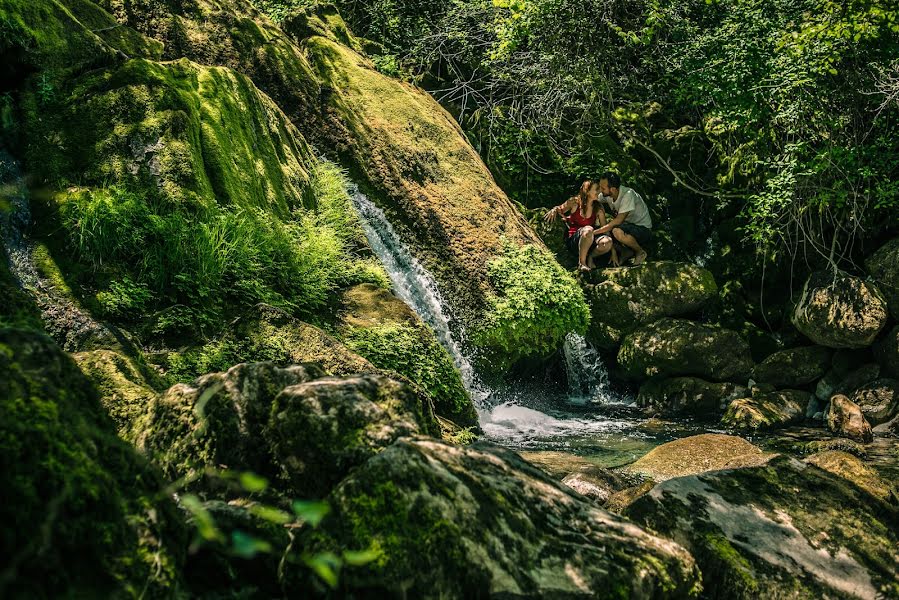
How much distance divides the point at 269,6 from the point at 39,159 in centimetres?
869

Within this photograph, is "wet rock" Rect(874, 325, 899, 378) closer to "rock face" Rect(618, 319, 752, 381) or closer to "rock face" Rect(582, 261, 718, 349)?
"rock face" Rect(618, 319, 752, 381)

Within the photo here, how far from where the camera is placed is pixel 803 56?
1012 centimetres

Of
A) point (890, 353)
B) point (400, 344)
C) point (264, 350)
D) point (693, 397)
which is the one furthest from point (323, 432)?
point (890, 353)

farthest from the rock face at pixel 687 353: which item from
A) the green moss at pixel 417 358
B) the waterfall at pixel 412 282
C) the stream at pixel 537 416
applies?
the green moss at pixel 417 358

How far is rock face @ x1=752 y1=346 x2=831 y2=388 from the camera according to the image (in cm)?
1085

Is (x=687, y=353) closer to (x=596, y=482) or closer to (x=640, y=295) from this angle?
(x=640, y=295)

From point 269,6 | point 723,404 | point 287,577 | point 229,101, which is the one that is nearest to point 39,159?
point 229,101

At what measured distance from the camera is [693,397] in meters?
10.8

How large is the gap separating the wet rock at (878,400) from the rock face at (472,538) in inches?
332

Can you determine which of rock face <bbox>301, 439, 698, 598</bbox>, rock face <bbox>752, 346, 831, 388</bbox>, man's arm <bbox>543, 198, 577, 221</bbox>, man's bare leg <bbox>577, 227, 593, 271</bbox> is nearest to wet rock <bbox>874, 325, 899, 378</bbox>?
rock face <bbox>752, 346, 831, 388</bbox>

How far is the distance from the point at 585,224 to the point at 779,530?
8.44 m

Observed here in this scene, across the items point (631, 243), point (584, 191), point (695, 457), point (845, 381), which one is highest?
point (584, 191)

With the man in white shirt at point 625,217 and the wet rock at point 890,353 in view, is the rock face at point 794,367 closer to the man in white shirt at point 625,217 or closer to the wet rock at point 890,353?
the wet rock at point 890,353

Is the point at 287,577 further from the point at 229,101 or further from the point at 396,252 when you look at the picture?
the point at 396,252
